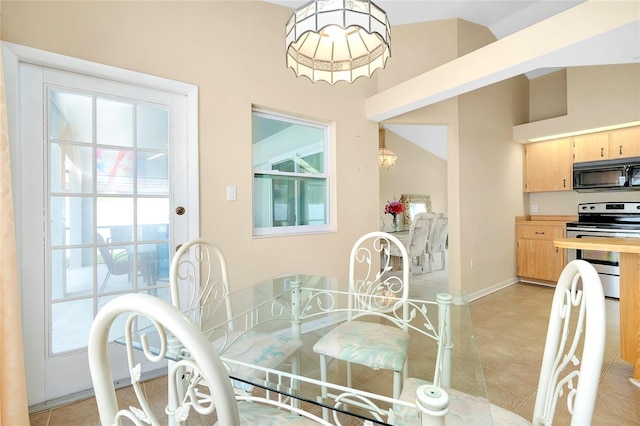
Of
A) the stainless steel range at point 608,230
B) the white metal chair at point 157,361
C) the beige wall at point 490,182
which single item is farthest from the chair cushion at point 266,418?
the stainless steel range at point 608,230

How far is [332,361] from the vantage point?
130cm

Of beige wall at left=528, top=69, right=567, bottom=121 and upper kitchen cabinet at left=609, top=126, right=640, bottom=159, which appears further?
beige wall at left=528, top=69, right=567, bottom=121

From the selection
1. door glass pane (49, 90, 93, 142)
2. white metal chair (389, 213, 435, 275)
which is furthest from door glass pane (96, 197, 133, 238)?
white metal chair (389, 213, 435, 275)

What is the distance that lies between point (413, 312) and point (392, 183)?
5039 millimetres

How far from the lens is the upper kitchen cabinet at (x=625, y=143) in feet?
11.9

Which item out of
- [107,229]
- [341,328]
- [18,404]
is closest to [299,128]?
[107,229]

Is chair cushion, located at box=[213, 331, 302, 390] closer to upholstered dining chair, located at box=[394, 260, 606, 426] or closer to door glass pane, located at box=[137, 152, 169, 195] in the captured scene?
upholstered dining chair, located at box=[394, 260, 606, 426]

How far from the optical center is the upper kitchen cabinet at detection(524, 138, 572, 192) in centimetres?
418

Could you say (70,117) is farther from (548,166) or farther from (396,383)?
(548,166)

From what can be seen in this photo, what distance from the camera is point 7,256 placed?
4.66ft

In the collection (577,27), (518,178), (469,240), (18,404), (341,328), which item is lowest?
(18,404)

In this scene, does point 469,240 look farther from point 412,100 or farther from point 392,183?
point 392,183

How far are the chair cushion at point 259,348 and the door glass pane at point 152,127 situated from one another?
1436mm

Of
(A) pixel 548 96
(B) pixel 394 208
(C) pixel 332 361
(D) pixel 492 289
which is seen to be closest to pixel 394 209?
(B) pixel 394 208
